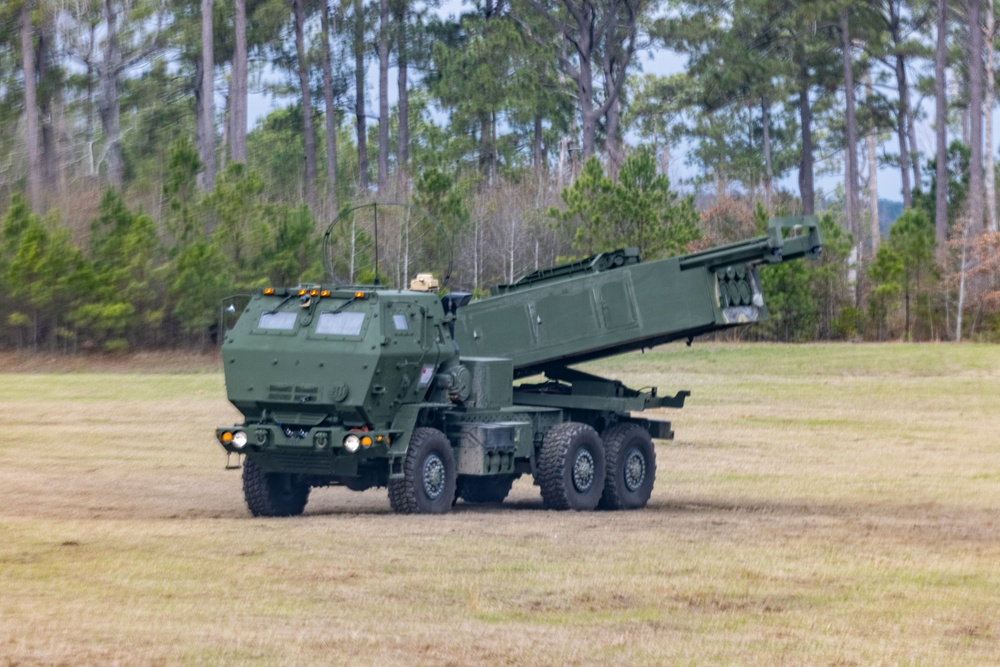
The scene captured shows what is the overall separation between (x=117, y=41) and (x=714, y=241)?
23.8m

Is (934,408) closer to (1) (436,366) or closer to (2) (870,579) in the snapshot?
(1) (436,366)

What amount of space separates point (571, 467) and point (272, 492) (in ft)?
10.4

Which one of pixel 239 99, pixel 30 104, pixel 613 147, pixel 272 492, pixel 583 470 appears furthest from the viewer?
pixel 613 147

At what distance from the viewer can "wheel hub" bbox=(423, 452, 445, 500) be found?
633 inches

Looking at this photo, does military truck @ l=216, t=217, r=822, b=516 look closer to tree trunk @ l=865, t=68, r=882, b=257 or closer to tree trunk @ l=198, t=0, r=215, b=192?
tree trunk @ l=198, t=0, r=215, b=192

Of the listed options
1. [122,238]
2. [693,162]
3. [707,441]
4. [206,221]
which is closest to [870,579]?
[707,441]

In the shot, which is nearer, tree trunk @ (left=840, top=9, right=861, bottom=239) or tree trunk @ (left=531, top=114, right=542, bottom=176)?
tree trunk @ (left=840, top=9, right=861, bottom=239)

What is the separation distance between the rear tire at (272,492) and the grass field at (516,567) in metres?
0.22

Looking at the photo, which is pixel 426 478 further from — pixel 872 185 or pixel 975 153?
pixel 872 185

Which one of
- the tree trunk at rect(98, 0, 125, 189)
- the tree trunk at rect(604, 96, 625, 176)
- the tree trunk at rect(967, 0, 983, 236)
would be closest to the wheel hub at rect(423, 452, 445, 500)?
the tree trunk at rect(967, 0, 983, 236)

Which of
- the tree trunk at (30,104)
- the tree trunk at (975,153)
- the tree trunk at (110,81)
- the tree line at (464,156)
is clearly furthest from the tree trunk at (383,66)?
the tree trunk at (975,153)

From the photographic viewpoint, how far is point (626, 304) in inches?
696

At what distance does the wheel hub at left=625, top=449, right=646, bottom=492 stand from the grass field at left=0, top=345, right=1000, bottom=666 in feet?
1.37

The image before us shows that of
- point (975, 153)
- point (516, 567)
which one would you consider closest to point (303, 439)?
point (516, 567)
